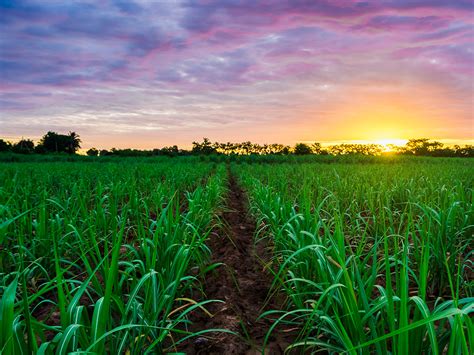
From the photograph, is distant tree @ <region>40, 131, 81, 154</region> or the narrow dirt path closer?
the narrow dirt path

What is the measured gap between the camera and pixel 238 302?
293cm

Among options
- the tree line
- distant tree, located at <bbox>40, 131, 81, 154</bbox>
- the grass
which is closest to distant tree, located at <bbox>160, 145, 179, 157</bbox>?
the tree line

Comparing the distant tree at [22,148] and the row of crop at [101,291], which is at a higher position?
the distant tree at [22,148]

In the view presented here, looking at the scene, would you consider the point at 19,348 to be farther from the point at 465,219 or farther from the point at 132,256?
the point at 465,219

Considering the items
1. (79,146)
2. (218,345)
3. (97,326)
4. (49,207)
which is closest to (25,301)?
(97,326)

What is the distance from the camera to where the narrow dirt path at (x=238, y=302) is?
2307 millimetres

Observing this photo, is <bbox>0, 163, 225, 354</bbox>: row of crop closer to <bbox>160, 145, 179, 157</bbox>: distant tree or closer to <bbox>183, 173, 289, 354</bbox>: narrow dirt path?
<bbox>183, 173, 289, 354</bbox>: narrow dirt path

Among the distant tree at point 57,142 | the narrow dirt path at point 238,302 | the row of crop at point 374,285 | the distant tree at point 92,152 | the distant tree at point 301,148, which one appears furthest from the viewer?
the distant tree at point 57,142

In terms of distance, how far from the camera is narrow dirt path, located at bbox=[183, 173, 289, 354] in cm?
231

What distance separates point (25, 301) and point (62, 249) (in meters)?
2.30

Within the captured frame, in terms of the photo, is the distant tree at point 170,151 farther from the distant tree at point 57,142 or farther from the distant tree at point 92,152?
the distant tree at point 57,142

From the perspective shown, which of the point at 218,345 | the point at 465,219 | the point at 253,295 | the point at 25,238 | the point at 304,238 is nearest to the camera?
the point at 218,345

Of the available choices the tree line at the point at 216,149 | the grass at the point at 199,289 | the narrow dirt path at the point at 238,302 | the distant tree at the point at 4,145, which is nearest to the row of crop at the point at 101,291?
the grass at the point at 199,289

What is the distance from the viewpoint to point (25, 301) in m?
1.24
